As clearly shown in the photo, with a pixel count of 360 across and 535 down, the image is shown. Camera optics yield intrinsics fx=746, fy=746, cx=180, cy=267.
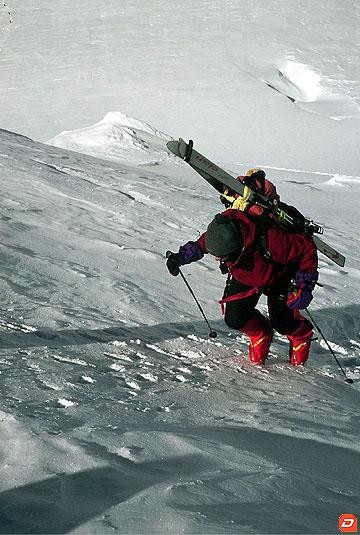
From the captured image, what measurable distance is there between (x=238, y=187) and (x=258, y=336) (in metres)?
1.13

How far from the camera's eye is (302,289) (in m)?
5.24

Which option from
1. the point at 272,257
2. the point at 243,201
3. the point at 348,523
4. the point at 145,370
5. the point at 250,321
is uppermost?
the point at 243,201

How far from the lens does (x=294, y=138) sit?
25438mm

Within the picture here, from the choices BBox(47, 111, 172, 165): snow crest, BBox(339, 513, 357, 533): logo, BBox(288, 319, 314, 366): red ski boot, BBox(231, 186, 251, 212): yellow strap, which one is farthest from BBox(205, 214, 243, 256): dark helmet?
BBox(47, 111, 172, 165): snow crest

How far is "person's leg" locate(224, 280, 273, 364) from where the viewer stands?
5.50 m

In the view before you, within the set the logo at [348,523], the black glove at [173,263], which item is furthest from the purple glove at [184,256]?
the logo at [348,523]

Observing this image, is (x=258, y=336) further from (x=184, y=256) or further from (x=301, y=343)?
(x=184, y=256)

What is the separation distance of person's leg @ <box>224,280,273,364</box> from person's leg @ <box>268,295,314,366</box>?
4.0 inches

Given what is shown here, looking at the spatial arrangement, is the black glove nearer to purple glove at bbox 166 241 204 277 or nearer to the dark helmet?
purple glove at bbox 166 241 204 277

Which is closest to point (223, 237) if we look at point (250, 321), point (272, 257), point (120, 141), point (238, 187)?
point (272, 257)

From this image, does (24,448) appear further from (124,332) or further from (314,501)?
(124,332)

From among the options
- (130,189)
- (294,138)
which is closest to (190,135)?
(294,138)

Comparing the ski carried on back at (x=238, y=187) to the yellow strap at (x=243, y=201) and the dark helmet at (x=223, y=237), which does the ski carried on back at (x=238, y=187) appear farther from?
the dark helmet at (x=223, y=237)

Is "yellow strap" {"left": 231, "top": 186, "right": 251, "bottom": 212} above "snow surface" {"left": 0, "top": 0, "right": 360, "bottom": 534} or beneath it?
above
